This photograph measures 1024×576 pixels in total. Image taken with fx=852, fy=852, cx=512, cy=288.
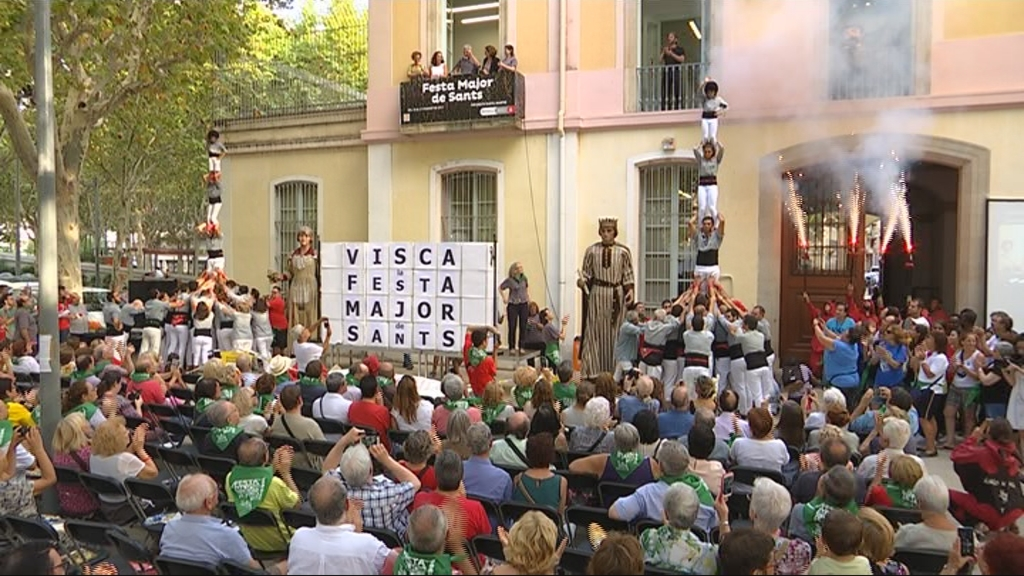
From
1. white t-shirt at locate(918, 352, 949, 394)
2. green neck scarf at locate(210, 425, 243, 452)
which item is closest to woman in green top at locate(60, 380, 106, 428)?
green neck scarf at locate(210, 425, 243, 452)

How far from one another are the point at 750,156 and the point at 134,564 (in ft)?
36.8

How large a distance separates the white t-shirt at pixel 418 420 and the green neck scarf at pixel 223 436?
131 cm

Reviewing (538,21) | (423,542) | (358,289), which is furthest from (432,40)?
(423,542)

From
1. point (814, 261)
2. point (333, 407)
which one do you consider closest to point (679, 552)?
point (333, 407)

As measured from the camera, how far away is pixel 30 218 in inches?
1387

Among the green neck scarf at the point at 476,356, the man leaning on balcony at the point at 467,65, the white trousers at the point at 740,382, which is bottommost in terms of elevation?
the white trousers at the point at 740,382

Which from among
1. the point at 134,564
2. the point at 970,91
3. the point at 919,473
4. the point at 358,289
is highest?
the point at 970,91

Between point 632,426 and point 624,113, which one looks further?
point 624,113

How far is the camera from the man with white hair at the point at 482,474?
197 inches

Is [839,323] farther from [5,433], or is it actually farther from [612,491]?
[5,433]

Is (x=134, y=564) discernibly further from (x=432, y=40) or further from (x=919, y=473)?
(x=432, y=40)

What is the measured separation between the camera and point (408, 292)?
A: 37.8 feet

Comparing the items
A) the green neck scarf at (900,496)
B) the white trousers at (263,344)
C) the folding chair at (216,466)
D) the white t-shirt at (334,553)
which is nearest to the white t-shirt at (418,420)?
the folding chair at (216,466)

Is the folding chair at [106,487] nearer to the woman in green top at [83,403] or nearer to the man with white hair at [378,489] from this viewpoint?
the woman in green top at [83,403]
